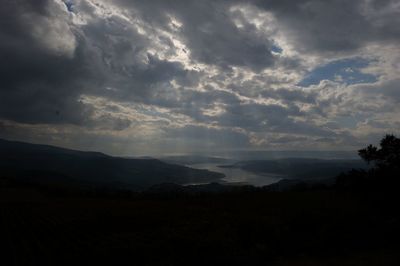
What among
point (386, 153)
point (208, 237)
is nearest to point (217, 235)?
point (208, 237)

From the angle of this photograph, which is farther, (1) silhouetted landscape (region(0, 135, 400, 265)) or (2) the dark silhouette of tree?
(2) the dark silhouette of tree

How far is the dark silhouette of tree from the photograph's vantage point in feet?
139

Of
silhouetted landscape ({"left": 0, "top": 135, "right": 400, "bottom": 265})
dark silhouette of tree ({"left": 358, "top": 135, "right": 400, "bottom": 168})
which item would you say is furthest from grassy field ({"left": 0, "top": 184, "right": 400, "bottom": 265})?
dark silhouette of tree ({"left": 358, "top": 135, "right": 400, "bottom": 168})

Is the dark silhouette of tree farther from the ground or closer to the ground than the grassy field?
farther from the ground

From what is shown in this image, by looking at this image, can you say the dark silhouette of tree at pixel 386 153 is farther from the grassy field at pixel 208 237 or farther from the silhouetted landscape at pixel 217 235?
the grassy field at pixel 208 237

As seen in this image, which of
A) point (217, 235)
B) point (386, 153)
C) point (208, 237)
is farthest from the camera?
Answer: point (386, 153)

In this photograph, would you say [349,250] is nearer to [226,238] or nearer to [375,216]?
[226,238]

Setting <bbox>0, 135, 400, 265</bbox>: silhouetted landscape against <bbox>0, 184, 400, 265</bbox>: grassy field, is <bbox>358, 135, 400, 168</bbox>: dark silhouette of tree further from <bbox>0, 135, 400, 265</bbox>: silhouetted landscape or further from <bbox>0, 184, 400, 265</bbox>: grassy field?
<bbox>0, 184, 400, 265</bbox>: grassy field

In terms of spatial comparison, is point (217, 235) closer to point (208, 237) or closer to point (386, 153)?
point (208, 237)

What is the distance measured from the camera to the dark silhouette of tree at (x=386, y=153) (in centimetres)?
4231

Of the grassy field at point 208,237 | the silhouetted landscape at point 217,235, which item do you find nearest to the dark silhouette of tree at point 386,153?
the silhouetted landscape at point 217,235

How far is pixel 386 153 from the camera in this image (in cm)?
4316

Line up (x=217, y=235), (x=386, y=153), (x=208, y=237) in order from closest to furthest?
(x=208, y=237)
(x=217, y=235)
(x=386, y=153)

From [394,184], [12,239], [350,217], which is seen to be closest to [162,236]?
[12,239]
